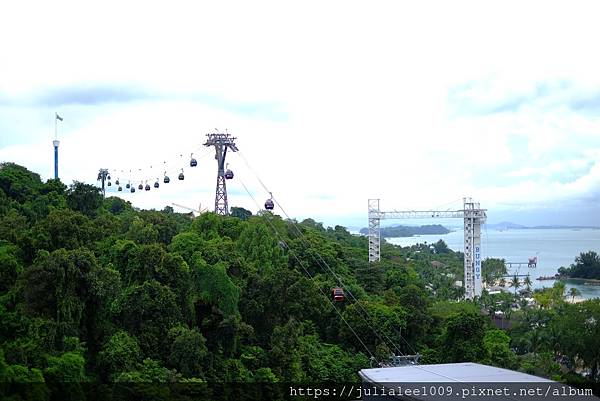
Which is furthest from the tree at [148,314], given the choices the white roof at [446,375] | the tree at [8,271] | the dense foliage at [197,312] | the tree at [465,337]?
the tree at [465,337]

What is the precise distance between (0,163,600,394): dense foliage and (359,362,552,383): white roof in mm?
5003

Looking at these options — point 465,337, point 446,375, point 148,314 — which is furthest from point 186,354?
point 465,337

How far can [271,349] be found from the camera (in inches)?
679

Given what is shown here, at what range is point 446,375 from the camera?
10.4 metres

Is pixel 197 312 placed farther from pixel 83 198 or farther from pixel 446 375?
pixel 83 198

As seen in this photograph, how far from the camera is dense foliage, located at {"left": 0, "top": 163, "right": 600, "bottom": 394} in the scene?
13492mm

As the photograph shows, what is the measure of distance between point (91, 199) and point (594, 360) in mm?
18450

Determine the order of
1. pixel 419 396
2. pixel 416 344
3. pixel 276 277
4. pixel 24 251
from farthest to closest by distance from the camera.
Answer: pixel 416 344, pixel 276 277, pixel 24 251, pixel 419 396

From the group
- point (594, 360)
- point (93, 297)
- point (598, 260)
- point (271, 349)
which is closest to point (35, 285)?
point (93, 297)

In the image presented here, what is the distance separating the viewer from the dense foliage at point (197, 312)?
44.3 feet

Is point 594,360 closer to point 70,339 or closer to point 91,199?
point 70,339

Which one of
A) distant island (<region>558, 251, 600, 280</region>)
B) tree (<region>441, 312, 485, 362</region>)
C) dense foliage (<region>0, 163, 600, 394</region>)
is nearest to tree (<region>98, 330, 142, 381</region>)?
dense foliage (<region>0, 163, 600, 394</region>)

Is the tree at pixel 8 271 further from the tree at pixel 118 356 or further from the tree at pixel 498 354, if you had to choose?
the tree at pixel 498 354

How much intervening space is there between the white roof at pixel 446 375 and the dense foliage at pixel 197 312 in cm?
500
